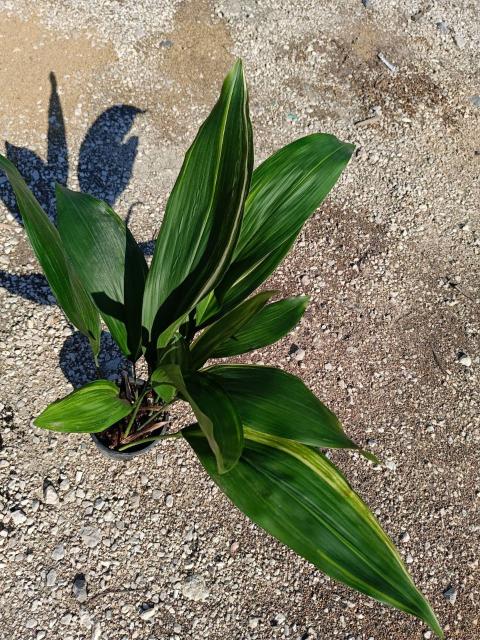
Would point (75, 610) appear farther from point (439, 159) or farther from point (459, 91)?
point (459, 91)

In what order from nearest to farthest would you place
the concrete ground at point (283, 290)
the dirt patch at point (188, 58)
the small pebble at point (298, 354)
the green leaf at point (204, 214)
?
the green leaf at point (204, 214) < the concrete ground at point (283, 290) < the small pebble at point (298, 354) < the dirt patch at point (188, 58)

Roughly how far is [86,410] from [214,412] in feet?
1.19

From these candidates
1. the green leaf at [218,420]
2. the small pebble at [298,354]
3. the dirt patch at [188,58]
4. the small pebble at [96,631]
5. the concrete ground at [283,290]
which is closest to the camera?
the green leaf at [218,420]

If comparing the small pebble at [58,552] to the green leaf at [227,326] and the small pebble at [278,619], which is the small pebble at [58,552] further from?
the green leaf at [227,326]

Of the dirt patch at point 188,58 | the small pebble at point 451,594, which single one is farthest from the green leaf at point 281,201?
the dirt patch at point 188,58

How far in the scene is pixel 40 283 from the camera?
2.01m

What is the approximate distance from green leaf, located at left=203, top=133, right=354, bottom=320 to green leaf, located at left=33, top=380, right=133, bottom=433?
0.30m

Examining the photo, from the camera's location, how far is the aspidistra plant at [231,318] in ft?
3.35

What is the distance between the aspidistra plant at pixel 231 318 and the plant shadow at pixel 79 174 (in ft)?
1.51

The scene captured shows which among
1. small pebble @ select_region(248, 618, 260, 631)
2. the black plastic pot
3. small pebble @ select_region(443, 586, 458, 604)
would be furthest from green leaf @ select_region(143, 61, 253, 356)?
small pebble @ select_region(443, 586, 458, 604)

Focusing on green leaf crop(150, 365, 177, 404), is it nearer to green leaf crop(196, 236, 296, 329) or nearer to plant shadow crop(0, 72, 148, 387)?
green leaf crop(196, 236, 296, 329)

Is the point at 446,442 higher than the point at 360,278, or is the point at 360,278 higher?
the point at 360,278

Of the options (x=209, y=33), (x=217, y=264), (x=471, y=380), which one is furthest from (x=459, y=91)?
(x=217, y=264)

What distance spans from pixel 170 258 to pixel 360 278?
124cm
